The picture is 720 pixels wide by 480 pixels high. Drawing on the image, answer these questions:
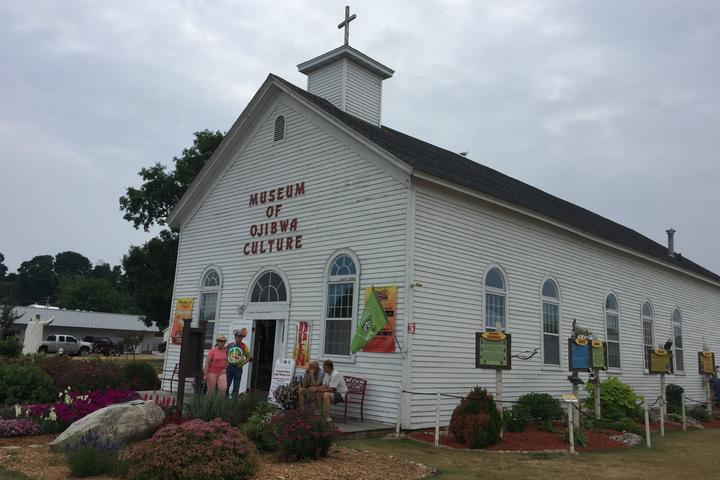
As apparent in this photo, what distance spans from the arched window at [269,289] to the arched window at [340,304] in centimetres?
175

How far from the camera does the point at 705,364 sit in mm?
21250

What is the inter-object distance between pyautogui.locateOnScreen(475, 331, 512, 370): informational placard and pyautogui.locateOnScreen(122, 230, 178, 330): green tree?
23.0m

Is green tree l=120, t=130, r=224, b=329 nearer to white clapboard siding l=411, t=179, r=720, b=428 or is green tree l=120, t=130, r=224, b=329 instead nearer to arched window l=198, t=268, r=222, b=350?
arched window l=198, t=268, r=222, b=350

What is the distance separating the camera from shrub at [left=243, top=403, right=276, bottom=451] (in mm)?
9648

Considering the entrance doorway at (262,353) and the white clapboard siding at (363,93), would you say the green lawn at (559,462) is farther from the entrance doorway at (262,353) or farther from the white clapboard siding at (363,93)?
the white clapboard siding at (363,93)

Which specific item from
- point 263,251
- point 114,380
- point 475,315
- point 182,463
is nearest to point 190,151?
point 263,251

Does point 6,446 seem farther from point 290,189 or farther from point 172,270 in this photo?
point 172,270

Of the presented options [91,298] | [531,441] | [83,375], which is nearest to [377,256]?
[531,441]

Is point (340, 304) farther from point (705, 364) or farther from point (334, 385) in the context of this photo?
point (705, 364)

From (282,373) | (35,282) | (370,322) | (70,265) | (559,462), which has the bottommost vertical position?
(559,462)

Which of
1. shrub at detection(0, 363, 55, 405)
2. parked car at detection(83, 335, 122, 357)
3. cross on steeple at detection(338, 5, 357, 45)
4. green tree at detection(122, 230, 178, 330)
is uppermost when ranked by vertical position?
cross on steeple at detection(338, 5, 357, 45)

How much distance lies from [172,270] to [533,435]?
23.9 metres

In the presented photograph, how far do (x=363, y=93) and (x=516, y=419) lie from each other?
11722 mm

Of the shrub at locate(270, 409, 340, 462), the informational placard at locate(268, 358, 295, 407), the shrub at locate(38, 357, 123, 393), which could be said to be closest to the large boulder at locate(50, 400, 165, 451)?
the shrub at locate(270, 409, 340, 462)
